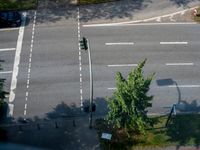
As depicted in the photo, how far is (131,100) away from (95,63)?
35.5ft

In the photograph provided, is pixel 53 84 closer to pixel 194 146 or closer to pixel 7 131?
pixel 7 131

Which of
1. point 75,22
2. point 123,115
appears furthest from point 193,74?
point 75,22

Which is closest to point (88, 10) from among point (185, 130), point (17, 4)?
point (17, 4)

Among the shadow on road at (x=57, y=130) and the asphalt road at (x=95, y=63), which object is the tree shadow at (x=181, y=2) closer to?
the asphalt road at (x=95, y=63)

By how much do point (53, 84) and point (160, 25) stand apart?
14.8 m

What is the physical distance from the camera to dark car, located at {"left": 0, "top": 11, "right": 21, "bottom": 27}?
47688 mm

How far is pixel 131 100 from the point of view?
34656 millimetres

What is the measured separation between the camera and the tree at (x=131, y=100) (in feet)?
111

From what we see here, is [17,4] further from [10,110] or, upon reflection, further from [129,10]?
[10,110]

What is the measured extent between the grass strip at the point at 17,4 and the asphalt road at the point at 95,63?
1.63 meters

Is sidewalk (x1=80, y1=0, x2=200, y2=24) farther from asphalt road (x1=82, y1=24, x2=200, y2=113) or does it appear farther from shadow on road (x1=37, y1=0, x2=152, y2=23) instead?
asphalt road (x1=82, y1=24, x2=200, y2=113)

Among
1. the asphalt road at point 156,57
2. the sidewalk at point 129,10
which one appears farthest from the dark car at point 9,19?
the asphalt road at point 156,57

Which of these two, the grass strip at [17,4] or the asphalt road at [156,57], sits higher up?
the grass strip at [17,4]

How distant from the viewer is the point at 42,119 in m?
40.0
